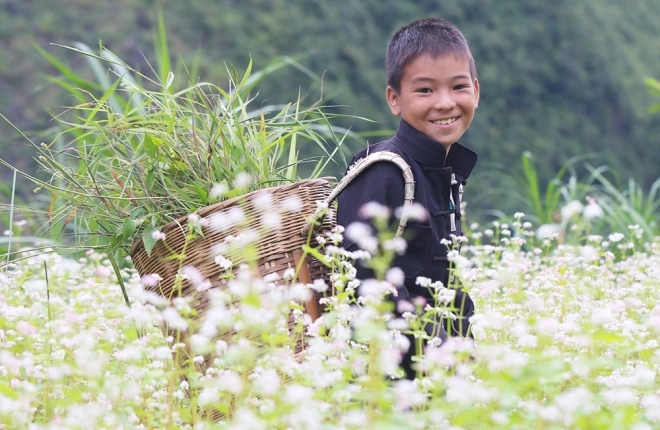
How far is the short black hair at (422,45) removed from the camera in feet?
10.1

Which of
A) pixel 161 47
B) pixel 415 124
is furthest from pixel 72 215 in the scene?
pixel 161 47

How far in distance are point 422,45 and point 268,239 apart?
81cm

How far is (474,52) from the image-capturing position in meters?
53.9

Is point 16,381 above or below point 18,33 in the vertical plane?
below

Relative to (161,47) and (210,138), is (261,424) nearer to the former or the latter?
(210,138)

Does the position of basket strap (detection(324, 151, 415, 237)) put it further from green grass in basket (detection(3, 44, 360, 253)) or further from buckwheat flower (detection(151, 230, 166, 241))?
buckwheat flower (detection(151, 230, 166, 241))

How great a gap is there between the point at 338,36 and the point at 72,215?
4801 centimetres

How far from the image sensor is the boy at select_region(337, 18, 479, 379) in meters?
2.84

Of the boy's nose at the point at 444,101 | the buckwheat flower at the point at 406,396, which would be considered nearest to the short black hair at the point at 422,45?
the boy's nose at the point at 444,101

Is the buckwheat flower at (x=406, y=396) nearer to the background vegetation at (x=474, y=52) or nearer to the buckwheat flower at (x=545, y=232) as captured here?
the buckwheat flower at (x=545, y=232)

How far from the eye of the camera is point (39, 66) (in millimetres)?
40188

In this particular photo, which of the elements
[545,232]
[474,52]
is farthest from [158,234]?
[474,52]

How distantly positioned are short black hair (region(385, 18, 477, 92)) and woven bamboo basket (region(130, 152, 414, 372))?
→ 1.39 feet

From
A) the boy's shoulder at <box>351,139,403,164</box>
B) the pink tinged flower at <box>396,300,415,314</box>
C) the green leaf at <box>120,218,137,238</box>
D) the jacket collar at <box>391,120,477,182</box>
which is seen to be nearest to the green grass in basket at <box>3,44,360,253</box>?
the green leaf at <box>120,218,137,238</box>
